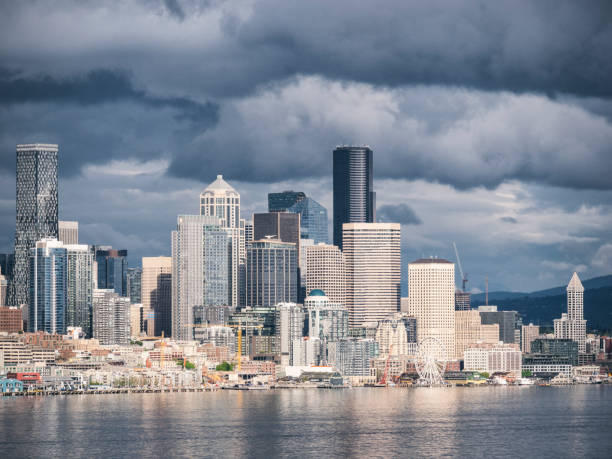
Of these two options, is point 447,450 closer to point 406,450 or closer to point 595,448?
point 406,450

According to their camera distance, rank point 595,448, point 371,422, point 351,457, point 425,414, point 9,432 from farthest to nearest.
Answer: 1. point 425,414
2. point 371,422
3. point 9,432
4. point 595,448
5. point 351,457

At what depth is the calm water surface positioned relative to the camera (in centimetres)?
14012

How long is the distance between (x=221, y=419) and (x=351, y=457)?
149ft

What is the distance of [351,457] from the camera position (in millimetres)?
133875

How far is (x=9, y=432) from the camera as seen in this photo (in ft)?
514

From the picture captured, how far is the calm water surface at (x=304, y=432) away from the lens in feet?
460

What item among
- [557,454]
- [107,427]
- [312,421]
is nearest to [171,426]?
[107,427]

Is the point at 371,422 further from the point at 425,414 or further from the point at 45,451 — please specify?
the point at 45,451

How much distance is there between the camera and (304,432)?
6265 inches

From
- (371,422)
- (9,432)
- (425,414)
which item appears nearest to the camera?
(9,432)

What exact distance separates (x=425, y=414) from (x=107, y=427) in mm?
46997

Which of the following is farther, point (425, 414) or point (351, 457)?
point (425, 414)

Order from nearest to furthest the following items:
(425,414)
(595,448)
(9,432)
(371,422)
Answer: (595,448) < (9,432) < (371,422) < (425,414)

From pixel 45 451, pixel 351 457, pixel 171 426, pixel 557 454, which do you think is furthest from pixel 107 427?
pixel 557 454
